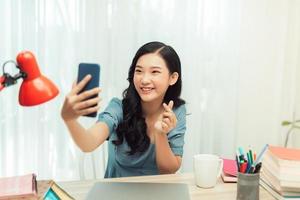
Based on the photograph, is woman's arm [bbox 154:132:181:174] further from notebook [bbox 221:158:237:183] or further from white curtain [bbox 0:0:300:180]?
white curtain [bbox 0:0:300:180]

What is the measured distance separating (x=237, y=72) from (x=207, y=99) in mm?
233

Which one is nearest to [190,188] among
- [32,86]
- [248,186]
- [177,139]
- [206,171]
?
[206,171]

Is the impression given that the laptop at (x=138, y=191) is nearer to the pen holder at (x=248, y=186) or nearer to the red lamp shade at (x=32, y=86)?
the pen holder at (x=248, y=186)

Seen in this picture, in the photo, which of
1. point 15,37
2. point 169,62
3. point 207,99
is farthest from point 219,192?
point 15,37

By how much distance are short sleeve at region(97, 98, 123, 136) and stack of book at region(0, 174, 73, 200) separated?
1.10 ft

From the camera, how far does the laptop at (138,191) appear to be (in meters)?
0.91

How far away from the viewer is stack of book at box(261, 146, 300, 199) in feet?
2.88

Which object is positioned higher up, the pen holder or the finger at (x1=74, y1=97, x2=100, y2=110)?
the finger at (x1=74, y1=97, x2=100, y2=110)

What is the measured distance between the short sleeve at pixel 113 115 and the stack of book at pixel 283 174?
55 centimetres

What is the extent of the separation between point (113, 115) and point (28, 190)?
51cm

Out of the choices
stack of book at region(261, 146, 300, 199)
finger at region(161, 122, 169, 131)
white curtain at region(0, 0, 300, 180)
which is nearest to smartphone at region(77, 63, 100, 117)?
finger at region(161, 122, 169, 131)

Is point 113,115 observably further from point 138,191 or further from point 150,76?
point 138,191

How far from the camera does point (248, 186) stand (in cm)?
87

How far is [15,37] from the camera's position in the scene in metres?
1.75
